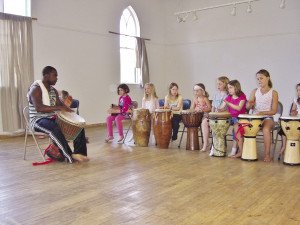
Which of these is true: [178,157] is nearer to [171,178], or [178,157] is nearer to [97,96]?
[171,178]

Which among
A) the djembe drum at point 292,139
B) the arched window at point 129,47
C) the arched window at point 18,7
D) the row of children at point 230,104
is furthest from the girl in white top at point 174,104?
the arched window at point 129,47

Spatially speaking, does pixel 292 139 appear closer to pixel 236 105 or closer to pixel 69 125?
pixel 236 105

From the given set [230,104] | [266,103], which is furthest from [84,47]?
[266,103]

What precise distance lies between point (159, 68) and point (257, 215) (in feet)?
27.4

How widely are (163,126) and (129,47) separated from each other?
185 inches

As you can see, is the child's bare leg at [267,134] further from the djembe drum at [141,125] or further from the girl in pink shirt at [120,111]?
the girl in pink shirt at [120,111]

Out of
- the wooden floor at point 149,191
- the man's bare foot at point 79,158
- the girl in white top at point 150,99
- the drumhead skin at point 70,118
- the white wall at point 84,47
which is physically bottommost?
the wooden floor at point 149,191

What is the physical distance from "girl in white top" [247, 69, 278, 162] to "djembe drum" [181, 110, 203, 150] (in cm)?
88

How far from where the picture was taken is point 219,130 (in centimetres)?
455

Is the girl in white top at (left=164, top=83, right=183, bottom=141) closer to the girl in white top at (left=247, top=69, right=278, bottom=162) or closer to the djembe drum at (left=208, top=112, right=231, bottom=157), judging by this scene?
the djembe drum at (left=208, top=112, right=231, bottom=157)

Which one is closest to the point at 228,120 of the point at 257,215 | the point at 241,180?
the point at 241,180

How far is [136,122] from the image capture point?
5449 millimetres

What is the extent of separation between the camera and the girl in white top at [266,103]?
427cm

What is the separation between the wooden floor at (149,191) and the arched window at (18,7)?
3.39m
